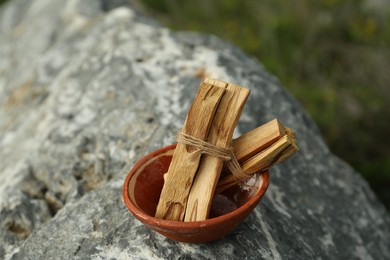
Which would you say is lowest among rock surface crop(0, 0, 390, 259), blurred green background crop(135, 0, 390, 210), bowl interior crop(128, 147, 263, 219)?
blurred green background crop(135, 0, 390, 210)

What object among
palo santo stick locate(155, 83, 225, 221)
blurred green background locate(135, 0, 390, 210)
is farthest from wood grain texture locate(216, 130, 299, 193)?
blurred green background locate(135, 0, 390, 210)

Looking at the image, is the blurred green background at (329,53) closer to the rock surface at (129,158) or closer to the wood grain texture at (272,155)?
the rock surface at (129,158)

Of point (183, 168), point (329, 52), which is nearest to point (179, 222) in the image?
point (183, 168)

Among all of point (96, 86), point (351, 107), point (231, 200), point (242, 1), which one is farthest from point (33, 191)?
point (242, 1)

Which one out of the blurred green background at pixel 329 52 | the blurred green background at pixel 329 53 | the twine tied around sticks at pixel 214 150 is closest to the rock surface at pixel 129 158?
the twine tied around sticks at pixel 214 150

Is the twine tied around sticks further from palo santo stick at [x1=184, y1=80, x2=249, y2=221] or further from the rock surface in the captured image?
the rock surface
